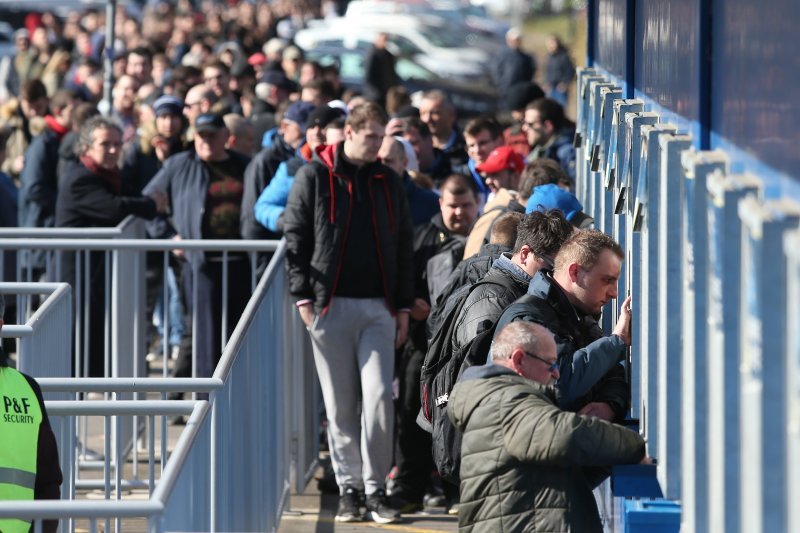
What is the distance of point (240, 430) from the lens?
Answer: 5926 mm

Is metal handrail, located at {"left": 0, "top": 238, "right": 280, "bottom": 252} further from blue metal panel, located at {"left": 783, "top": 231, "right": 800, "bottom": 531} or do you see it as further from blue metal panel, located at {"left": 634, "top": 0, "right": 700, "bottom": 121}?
blue metal panel, located at {"left": 783, "top": 231, "right": 800, "bottom": 531}

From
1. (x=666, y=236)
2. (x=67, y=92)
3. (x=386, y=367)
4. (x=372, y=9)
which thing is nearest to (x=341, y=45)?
(x=372, y=9)

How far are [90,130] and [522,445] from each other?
5.73 meters

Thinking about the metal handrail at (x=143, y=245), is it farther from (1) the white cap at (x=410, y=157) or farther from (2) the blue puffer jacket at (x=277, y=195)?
(1) the white cap at (x=410, y=157)

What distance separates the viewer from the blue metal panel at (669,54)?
13.2ft

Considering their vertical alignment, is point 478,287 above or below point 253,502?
above

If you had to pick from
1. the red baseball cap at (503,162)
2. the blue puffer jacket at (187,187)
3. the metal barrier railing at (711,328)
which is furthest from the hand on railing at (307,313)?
the metal barrier railing at (711,328)

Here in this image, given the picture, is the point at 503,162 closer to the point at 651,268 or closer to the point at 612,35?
the point at 612,35

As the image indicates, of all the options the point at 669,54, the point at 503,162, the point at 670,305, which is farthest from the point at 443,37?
the point at 670,305

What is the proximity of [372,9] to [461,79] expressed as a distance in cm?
837

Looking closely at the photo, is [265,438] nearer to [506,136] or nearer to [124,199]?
[124,199]

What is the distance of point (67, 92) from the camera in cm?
1303

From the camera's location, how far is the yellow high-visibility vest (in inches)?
185

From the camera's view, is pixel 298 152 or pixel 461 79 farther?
pixel 461 79
